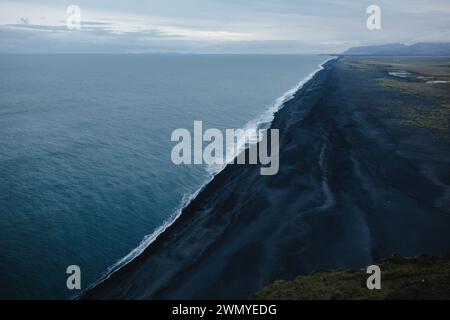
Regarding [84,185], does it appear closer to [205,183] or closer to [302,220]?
[205,183]

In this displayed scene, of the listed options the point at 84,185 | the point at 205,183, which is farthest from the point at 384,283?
the point at 84,185

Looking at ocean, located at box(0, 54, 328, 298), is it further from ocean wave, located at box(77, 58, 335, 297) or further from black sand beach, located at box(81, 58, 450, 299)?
black sand beach, located at box(81, 58, 450, 299)

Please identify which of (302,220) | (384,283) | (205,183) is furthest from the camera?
(205,183)

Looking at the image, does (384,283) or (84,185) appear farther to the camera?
(84,185)

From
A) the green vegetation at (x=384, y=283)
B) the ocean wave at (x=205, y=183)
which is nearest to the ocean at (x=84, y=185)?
the ocean wave at (x=205, y=183)

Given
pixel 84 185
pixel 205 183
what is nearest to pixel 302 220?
pixel 205 183

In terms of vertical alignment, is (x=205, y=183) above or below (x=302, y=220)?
above

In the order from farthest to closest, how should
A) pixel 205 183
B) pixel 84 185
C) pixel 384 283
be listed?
pixel 205 183
pixel 84 185
pixel 384 283

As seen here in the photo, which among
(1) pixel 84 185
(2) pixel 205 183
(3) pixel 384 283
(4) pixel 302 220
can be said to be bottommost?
(3) pixel 384 283
